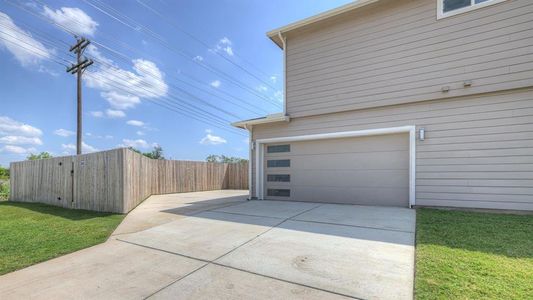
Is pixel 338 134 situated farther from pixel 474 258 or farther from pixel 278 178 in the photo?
pixel 474 258

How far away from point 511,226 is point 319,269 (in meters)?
3.69

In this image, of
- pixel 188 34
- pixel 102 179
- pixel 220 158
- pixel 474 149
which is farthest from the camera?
pixel 220 158

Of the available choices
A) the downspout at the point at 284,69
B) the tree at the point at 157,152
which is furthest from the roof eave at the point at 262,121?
the tree at the point at 157,152

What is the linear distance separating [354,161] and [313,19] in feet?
13.9

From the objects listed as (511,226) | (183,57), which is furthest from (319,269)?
(183,57)

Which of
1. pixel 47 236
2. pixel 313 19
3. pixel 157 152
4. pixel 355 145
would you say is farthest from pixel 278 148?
pixel 157 152

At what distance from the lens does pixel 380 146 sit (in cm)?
688

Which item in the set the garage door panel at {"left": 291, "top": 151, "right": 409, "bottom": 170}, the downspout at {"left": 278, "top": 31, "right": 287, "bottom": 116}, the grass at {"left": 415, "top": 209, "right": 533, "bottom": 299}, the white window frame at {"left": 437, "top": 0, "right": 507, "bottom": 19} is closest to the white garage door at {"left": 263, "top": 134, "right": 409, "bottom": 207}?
the garage door panel at {"left": 291, "top": 151, "right": 409, "bottom": 170}

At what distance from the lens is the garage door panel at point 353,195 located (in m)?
6.64

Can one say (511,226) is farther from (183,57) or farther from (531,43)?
(183,57)

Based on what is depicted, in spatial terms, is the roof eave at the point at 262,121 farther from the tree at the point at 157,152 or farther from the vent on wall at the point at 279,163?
the tree at the point at 157,152

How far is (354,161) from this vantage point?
284 inches

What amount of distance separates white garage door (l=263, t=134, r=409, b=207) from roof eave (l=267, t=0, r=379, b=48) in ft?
11.4

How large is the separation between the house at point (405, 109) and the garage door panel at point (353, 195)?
0.08 feet
